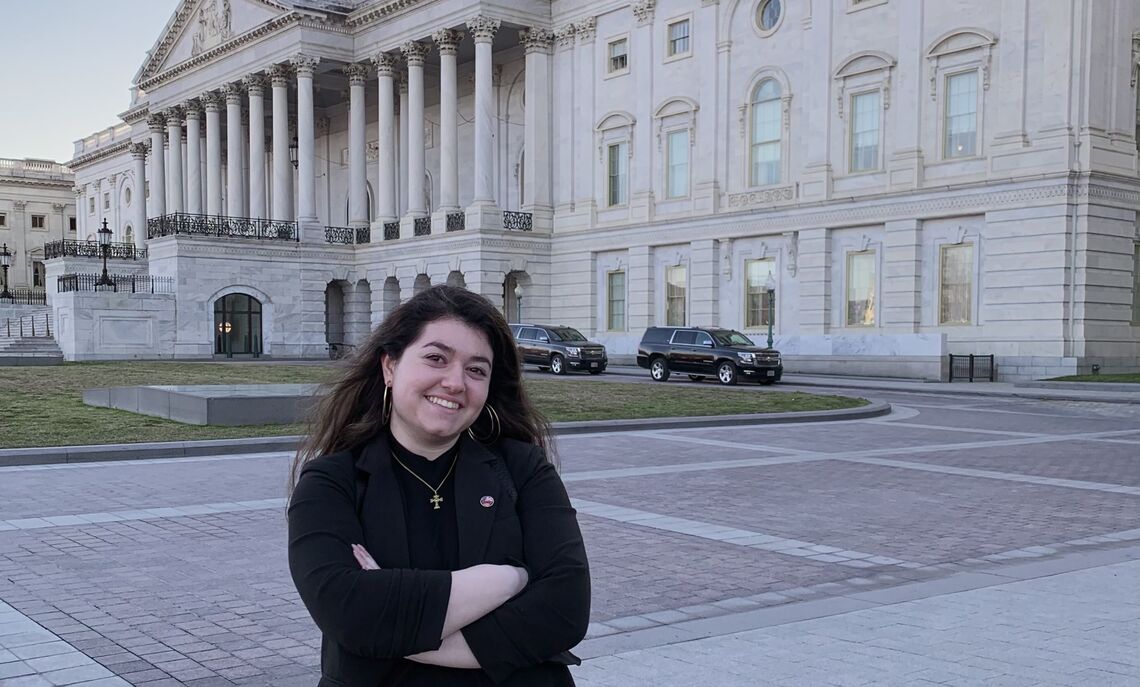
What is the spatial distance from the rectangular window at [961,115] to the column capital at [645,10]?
14904mm

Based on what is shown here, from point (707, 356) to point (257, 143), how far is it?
120 feet

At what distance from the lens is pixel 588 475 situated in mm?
12867

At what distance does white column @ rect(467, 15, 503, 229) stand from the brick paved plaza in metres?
37.2

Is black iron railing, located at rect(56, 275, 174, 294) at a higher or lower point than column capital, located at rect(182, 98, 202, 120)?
lower

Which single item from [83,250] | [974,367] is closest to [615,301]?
[974,367]

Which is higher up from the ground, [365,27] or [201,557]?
[365,27]

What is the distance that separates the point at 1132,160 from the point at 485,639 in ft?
121

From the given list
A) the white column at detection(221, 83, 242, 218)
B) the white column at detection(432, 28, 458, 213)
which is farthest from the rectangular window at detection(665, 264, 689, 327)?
the white column at detection(221, 83, 242, 218)

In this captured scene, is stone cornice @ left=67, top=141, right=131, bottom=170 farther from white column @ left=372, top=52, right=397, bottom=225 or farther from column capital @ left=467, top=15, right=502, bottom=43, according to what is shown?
column capital @ left=467, top=15, right=502, bottom=43

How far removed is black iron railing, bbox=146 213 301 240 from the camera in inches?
2190

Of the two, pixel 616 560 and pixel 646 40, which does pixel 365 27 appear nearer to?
pixel 646 40

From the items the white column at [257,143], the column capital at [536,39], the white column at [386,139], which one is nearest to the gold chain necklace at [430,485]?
the column capital at [536,39]

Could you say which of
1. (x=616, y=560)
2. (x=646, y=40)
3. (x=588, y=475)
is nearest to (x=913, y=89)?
(x=646, y=40)

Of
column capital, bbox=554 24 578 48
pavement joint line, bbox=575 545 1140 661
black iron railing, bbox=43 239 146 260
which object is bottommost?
pavement joint line, bbox=575 545 1140 661
